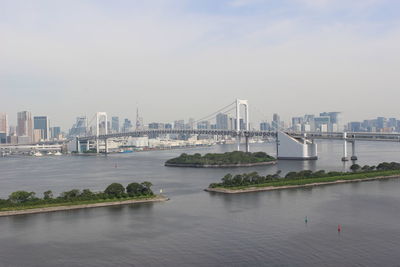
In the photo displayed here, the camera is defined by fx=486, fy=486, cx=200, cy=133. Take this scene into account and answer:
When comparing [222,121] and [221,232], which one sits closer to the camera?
[221,232]

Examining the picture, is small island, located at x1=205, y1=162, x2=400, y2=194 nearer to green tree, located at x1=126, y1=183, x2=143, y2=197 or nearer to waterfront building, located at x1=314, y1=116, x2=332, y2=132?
green tree, located at x1=126, y1=183, x2=143, y2=197

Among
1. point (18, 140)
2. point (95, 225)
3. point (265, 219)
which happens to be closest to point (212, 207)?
point (265, 219)

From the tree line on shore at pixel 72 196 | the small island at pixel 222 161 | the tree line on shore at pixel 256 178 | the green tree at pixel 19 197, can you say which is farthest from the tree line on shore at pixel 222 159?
the green tree at pixel 19 197

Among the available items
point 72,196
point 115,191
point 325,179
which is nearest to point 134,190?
point 115,191

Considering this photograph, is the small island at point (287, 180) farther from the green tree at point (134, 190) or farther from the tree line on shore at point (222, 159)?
A: the tree line on shore at point (222, 159)

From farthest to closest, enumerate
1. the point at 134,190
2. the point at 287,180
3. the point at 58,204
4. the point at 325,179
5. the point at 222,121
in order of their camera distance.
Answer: the point at 222,121 < the point at 325,179 < the point at 287,180 < the point at 134,190 < the point at 58,204

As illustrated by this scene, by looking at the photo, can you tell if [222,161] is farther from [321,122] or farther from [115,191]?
[321,122]

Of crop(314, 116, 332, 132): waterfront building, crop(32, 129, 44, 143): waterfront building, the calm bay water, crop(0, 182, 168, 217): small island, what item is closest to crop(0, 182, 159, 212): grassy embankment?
crop(0, 182, 168, 217): small island

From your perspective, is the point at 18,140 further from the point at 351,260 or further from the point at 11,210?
the point at 351,260

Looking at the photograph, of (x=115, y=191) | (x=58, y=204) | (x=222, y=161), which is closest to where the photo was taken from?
(x=58, y=204)
